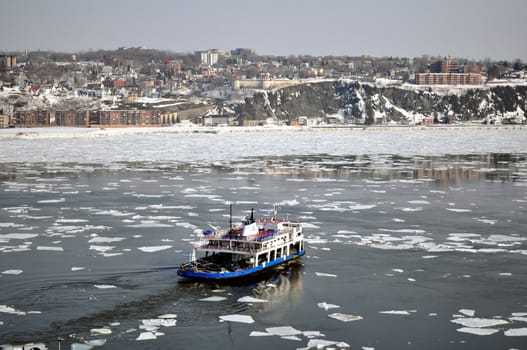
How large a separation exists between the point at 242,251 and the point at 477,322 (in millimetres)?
10171

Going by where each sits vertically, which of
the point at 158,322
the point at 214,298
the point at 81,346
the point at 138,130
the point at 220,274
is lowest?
the point at 81,346

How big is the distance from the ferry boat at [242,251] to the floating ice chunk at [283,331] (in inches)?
226

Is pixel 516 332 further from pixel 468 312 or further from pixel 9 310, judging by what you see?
pixel 9 310

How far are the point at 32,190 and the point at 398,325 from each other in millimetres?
35073

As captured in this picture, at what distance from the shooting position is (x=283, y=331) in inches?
930

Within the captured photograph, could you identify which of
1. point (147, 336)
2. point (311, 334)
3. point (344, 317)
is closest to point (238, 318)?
point (311, 334)

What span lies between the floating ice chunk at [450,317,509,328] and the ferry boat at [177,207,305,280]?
8.64m

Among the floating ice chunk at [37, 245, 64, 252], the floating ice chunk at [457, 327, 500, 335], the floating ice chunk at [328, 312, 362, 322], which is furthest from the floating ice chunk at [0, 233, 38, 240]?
the floating ice chunk at [457, 327, 500, 335]

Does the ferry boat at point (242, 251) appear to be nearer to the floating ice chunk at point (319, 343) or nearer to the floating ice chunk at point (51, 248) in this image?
the floating ice chunk at point (51, 248)

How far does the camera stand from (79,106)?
7820 inches

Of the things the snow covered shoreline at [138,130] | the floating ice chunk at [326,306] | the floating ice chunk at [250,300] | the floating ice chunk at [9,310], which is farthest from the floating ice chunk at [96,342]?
the snow covered shoreline at [138,130]

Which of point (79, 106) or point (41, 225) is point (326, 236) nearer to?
point (41, 225)

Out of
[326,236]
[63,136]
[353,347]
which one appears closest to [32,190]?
[326,236]

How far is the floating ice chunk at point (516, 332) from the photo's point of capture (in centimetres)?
2305
